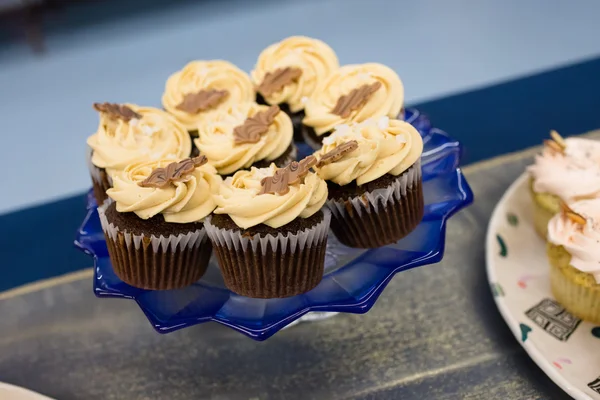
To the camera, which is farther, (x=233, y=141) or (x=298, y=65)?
(x=298, y=65)

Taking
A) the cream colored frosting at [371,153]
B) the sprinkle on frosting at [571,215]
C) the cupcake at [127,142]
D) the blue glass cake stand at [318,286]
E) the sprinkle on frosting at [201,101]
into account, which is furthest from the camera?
the sprinkle on frosting at [201,101]

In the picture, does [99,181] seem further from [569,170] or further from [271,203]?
[569,170]

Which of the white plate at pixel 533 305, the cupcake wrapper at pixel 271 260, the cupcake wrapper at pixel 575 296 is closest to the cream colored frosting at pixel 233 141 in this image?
the cupcake wrapper at pixel 271 260

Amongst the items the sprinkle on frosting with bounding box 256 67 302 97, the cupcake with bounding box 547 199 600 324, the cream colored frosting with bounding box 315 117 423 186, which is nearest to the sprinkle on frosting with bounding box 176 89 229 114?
the sprinkle on frosting with bounding box 256 67 302 97

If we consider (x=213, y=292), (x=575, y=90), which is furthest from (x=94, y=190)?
(x=575, y=90)

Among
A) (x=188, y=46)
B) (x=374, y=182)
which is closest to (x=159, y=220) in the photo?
(x=374, y=182)

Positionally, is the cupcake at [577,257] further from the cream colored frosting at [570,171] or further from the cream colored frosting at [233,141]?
the cream colored frosting at [233,141]

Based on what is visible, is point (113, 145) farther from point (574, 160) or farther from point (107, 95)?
point (107, 95)
